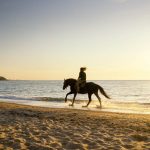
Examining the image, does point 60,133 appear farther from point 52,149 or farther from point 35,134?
point 52,149

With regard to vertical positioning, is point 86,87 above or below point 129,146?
above

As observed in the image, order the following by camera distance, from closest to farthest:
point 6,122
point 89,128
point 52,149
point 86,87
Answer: point 52,149, point 89,128, point 6,122, point 86,87

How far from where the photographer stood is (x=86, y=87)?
21000 mm

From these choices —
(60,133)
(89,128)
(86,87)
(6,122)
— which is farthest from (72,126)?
(86,87)

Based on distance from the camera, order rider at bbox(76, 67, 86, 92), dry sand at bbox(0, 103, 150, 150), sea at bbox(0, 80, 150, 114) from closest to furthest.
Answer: dry sand at bbox(0, 103, 150, 150)
sea at bbox(0, 80, 150, 114)
rider at bbox(76, 67, 86, 92)

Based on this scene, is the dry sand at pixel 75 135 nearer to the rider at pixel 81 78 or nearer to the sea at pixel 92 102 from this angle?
the sea at pixel 92 102

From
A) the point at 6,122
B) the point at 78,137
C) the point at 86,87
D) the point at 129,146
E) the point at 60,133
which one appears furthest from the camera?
the point at 86,87

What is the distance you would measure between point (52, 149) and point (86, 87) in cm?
1411

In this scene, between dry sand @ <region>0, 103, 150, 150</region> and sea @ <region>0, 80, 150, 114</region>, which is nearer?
dry sand @ <region>0, 103, 150, 150</region>

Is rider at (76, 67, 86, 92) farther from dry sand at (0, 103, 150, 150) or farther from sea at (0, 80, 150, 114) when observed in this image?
dry sand at (0, 103, 150, 150)

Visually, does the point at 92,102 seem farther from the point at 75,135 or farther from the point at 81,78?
the point at 75,135

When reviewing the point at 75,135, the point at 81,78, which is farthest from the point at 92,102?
the point at 75,135

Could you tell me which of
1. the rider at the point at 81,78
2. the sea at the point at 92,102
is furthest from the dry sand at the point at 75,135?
the rider at the point at 81,78

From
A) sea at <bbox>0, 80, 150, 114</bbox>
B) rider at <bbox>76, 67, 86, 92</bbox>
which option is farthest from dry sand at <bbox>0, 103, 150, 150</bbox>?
rider at <bbox>76, 67, 86, 92</bbox>
